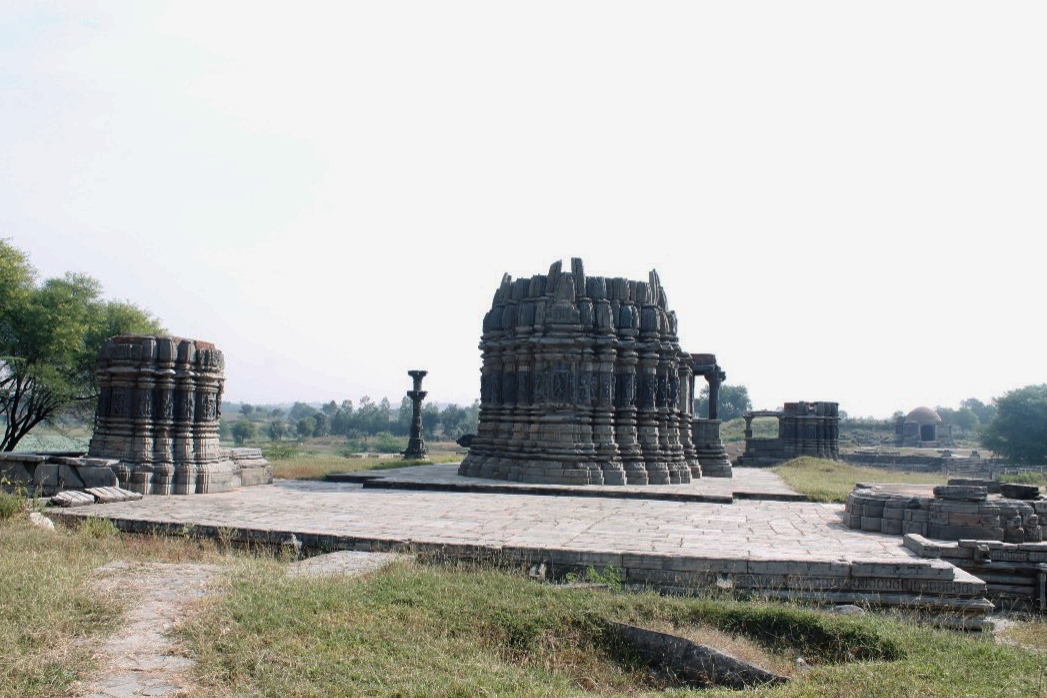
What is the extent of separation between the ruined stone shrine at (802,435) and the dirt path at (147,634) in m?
28.7

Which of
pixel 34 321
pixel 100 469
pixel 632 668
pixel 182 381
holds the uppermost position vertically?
pixel 34 321

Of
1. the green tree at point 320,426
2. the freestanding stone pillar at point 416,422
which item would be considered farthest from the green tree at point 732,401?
Answer: the freestanding stone pillar at point 416,422

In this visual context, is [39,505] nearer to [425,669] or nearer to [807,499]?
[425,669]

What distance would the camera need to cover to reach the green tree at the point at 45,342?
17672 mm

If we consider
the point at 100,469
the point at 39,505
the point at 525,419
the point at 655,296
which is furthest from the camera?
the point at 655,296

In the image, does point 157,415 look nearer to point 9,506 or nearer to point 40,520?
point 9,506

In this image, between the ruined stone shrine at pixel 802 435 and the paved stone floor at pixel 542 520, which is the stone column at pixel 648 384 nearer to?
the paved stone floor at pixel 542 520

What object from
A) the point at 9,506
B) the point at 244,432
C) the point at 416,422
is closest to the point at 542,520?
the point at 9,506

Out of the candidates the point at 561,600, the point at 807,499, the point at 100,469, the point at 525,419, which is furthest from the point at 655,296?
the point at 561,600

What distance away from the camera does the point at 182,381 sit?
13008 mm

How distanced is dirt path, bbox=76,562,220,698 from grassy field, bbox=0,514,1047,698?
0.12 metres

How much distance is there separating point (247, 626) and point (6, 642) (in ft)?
4.21

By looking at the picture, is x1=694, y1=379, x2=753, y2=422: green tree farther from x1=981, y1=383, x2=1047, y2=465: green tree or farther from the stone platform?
the stone platform

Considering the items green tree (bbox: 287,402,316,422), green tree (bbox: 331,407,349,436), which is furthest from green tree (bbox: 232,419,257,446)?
green tree (bbox: 287,402,316,422)
